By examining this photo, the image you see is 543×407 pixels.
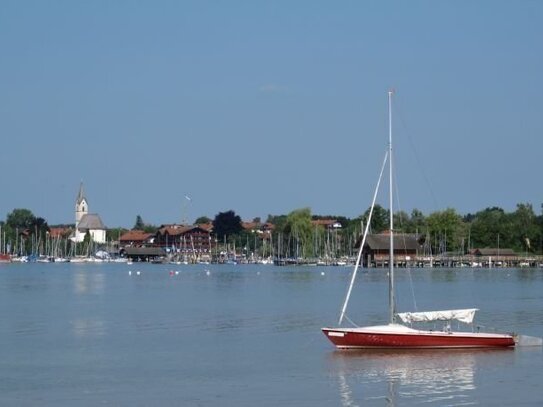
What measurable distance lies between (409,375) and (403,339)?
500cm

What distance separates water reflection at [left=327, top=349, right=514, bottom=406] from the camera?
35062 mm

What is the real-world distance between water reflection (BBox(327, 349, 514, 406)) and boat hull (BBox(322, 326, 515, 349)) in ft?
0.95

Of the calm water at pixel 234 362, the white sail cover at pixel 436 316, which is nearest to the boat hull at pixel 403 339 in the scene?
the calm water at pixel 234 362

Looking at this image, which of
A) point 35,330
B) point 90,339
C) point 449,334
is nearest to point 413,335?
point 449,334

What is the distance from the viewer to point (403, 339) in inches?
1748

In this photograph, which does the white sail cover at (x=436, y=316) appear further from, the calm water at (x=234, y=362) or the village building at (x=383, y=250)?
the village building at (x=383, y=250)

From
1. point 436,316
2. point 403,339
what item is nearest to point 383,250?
point 436,316

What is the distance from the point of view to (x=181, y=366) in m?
42.8

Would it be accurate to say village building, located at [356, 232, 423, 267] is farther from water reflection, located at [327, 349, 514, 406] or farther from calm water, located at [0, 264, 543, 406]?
water reflection, located at [327, 349, 514, 406]

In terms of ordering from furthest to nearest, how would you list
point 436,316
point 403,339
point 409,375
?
point 436,316 → point 403,339 → point 409,375

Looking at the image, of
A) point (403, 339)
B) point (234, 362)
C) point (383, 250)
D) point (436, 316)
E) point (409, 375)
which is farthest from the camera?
point (383, 250)

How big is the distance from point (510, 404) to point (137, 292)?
73665mm

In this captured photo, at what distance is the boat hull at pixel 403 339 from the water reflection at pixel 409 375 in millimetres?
290

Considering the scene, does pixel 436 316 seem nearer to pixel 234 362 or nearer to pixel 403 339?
pixel 403 339
